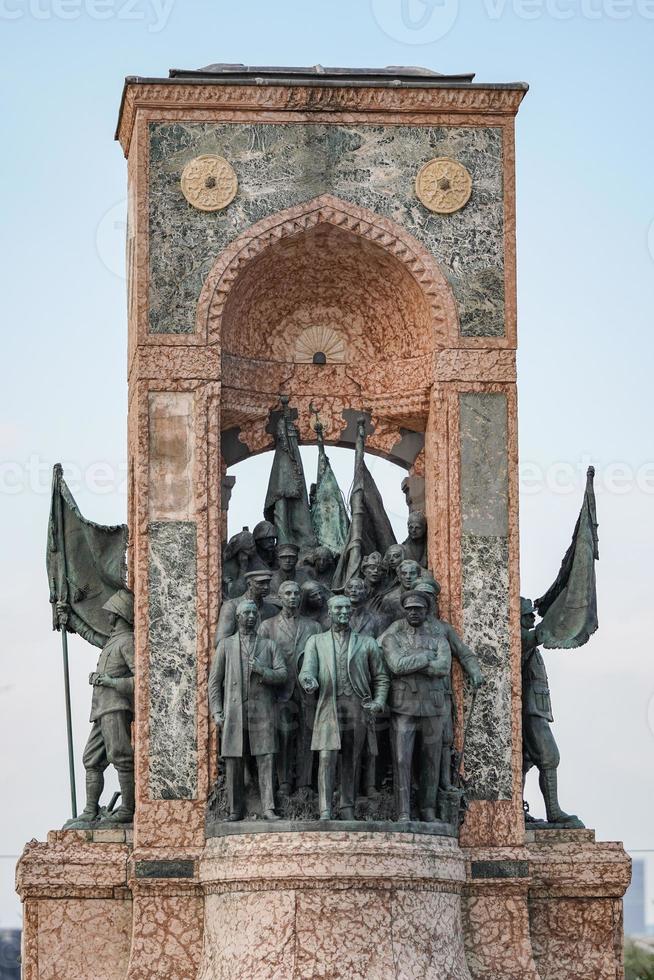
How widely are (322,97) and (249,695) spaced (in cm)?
646

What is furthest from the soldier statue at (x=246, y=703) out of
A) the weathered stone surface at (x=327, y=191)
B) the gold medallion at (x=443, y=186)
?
the gold medallion at (x=443, y=186)

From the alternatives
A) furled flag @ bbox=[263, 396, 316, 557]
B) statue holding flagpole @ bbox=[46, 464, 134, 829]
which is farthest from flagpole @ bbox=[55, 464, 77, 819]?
furled flag @ bbox=[263, 396, 316, 557]

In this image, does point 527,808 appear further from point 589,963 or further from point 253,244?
point 253,244

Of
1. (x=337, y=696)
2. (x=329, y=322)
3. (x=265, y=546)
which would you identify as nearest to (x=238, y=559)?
(x=265, y=546)

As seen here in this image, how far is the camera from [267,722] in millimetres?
25234

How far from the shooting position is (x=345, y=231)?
27219mm

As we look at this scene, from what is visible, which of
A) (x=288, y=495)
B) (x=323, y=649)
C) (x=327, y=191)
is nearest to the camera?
(x=323, y=649)

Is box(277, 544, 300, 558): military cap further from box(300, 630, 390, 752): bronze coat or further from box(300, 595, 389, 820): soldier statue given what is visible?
box(300, 630, 390, 752): bronze coat

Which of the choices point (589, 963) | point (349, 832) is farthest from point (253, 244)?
point (589, 963)

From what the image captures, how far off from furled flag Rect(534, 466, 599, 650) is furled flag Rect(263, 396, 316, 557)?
261cm

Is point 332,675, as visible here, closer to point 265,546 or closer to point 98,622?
point 265,546

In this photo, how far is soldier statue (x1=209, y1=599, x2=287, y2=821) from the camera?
25.2m

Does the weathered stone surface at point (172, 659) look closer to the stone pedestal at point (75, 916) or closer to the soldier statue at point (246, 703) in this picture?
the soldier statue at point (246, 703)

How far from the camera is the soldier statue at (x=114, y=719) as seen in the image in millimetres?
26594
